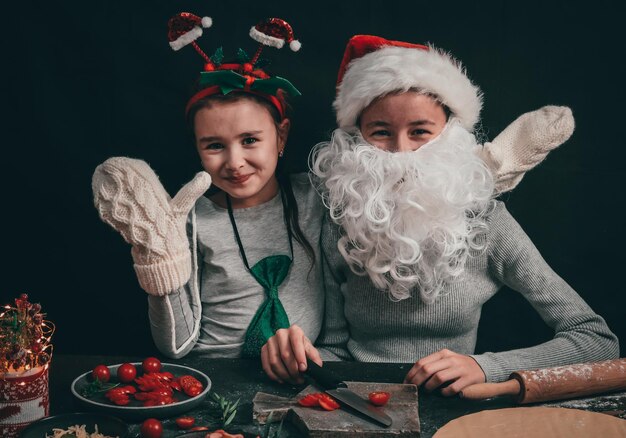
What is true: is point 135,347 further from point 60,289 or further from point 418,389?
point 418,389

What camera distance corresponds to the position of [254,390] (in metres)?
1.63

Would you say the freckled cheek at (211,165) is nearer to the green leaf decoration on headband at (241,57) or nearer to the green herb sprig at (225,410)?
the green leaf decoration on headband at (241,57)

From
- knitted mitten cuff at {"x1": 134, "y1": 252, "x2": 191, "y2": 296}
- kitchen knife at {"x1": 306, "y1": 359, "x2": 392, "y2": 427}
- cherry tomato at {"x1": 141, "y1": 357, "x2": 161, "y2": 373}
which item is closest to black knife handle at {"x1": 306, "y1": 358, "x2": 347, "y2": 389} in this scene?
kitchen knife at {"x1": 306, "y1": 359, "x2": 392, "y2": 427}

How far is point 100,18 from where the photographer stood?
2.27 meters

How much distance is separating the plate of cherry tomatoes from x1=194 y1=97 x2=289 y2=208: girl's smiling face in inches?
21.9

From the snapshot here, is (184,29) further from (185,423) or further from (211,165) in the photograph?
(185,423)

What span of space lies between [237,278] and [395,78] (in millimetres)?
712

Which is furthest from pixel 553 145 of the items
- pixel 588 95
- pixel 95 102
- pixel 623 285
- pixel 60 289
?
pixel 60 289

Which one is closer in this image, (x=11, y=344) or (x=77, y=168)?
(x=11, y=344)

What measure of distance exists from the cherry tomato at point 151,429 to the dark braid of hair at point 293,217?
82cm

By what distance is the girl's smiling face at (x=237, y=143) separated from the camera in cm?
196

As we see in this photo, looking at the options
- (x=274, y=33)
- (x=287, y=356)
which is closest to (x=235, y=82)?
(x=274, y=33)

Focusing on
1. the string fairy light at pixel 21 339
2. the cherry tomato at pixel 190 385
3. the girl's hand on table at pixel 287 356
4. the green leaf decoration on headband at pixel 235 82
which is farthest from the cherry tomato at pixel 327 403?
the green leaf decoration on headband at pixel 235 82

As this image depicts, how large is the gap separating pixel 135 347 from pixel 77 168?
0.64 m
